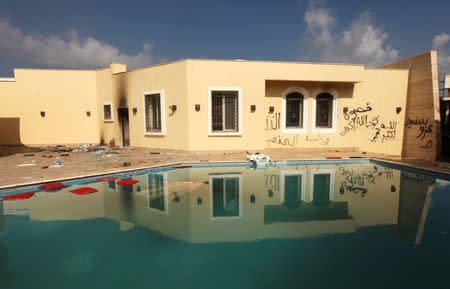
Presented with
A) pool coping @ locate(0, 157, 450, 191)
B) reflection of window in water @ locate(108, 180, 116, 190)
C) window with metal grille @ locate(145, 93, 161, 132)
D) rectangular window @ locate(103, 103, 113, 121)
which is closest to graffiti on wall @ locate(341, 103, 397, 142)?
pool coping @ locate(0, 157, 450, 191)

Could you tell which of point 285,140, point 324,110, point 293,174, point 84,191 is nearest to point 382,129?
point 324,110

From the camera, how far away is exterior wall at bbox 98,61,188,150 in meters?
12.6

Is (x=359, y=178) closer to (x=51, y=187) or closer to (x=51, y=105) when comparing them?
(x=51, y=187)

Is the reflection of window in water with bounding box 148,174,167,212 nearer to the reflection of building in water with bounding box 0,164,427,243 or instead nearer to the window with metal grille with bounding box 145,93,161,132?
the reflection of building in water with bounding box 0,164,427,243

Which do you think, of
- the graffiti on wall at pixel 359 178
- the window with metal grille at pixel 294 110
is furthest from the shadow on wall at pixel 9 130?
the graffiti on wall at pixel 359 178

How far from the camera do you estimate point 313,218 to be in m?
5.88

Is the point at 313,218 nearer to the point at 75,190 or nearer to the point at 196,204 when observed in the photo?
the point at 196,204

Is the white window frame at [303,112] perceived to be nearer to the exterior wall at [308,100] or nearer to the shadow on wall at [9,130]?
the exterior wall at [308,100]

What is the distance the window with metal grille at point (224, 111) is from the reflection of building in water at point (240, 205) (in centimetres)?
391

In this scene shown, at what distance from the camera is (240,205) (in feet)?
21.9

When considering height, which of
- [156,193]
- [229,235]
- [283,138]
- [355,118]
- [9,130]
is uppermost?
[355,118]

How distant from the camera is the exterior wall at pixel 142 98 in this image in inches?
495

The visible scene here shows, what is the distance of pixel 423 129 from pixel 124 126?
16.4 meters

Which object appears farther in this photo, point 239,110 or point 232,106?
point 232,106
